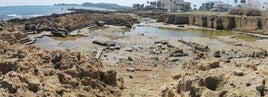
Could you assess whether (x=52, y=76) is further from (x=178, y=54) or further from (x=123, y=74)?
(x=178, y=54)

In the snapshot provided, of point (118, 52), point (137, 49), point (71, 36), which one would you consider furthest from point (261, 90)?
point (71, 36)

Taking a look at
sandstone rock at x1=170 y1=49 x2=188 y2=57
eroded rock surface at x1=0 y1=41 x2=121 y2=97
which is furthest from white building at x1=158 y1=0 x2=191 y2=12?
eroded rock surface at x1=0 y1=41 x2=121 y2=97

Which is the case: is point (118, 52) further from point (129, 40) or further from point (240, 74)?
point (240, 74)

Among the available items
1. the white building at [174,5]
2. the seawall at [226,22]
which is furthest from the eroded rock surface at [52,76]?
the white building at [174,5]

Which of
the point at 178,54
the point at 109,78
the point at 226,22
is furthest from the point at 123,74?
the point at 226,22

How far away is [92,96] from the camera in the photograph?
1534 cm

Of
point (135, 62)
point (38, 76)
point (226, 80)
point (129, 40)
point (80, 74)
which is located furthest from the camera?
point (129, 40)

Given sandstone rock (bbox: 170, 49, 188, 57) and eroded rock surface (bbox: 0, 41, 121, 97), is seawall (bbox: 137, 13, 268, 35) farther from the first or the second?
eroded rock surface (bbox: 0, 41, 121, 97)

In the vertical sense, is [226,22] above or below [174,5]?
below

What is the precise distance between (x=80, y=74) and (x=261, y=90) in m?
9.24

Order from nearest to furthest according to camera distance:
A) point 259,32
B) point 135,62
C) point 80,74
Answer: point 80,74, point 135,62, point 259,32

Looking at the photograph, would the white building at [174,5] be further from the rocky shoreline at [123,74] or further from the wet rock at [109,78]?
the wet rock at [109,78]

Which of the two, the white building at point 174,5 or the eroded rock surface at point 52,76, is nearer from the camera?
the eroded rock surface at point 52,76

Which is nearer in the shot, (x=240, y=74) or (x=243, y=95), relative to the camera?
(x=243, y=95)
